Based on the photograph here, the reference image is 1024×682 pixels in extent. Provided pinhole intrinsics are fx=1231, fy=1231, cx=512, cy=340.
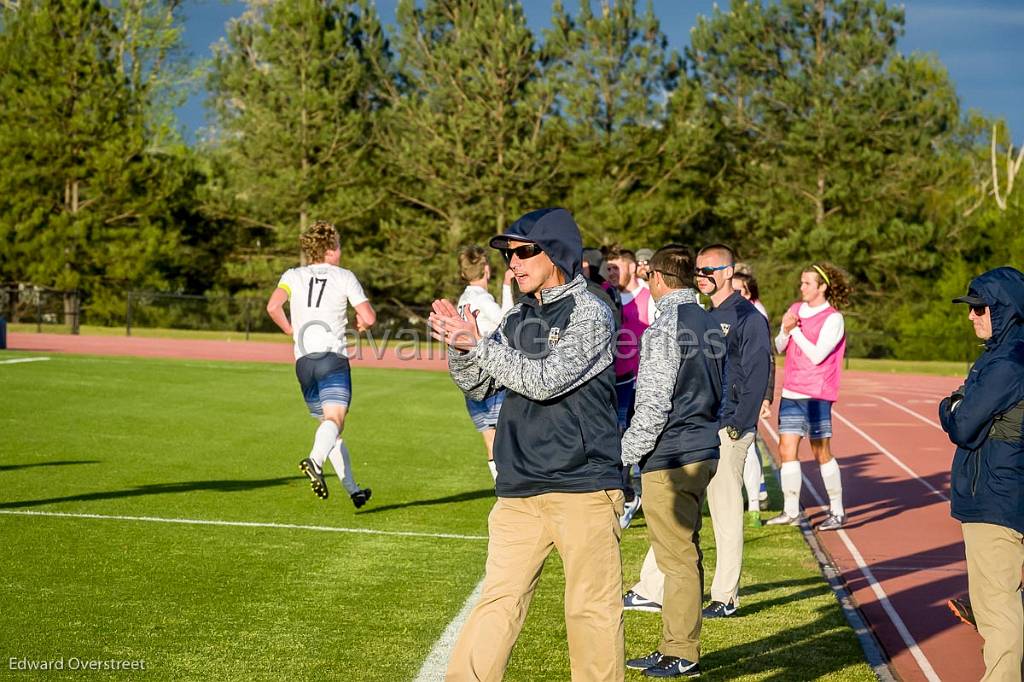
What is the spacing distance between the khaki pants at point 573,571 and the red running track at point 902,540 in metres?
2.29

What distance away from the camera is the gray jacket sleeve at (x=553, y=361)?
171 inches

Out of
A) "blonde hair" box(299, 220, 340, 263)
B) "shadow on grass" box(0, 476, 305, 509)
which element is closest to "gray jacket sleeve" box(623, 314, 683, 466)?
"blonde hair" box(299, 220, 340, 263)

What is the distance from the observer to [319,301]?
9203mm

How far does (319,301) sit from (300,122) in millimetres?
36862

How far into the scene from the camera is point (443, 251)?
45.5 metres

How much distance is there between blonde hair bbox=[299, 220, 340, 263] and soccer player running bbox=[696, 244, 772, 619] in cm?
317

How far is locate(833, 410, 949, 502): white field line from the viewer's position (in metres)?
12.7

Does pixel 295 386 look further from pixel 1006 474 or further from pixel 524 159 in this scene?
pixel 524 159

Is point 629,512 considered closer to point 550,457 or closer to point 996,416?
point 996,416

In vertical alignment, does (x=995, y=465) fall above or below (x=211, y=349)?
above

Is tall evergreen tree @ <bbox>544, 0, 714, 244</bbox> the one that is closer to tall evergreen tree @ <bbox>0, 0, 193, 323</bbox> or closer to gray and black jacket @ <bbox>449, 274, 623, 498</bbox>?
tall evergreen tree @ <bbox>0, 0, 193, 323</bbox>

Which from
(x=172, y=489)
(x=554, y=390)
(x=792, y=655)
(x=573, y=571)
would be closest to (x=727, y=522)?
(x=792, y=655)

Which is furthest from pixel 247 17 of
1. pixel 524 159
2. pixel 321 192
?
pixel 524 159

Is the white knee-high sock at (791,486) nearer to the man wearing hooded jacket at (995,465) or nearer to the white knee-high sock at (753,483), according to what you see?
the white knee-high sock at (753,483)
